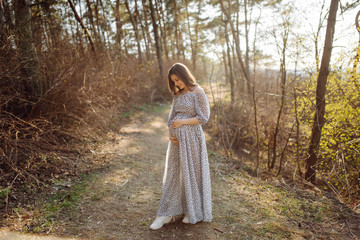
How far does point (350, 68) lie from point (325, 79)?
55cm

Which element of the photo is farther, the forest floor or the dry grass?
the dry grass

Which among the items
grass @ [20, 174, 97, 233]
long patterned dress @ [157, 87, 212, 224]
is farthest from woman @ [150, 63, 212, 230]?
grass @ [20, 174, 97, 233]

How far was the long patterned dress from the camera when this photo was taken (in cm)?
288

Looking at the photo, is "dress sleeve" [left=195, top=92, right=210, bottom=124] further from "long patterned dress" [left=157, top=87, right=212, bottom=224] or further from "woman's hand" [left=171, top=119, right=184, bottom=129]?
"woman's hand" [left=171, top=119, right=184, bottom=129]

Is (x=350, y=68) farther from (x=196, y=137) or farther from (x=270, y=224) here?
(x=196, y=137)

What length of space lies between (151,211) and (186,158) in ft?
4.11

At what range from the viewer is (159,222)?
3018mm

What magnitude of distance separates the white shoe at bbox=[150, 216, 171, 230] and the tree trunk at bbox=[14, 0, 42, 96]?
3.47 m

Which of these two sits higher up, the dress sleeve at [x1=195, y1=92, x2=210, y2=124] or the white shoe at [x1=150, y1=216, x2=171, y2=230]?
the dress sleeve at [x1=195, y1=92, x2=210, y2=124]

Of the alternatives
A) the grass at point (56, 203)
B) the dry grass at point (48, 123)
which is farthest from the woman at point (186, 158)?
the dry grass at point (48, 123)

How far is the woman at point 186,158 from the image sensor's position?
2.87m

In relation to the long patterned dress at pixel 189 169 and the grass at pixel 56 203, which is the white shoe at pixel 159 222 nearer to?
the long patterned dress at pixel 189 169

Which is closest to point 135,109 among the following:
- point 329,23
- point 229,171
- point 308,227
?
point 229,171

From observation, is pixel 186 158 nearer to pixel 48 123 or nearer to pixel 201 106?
pixel 201 106
